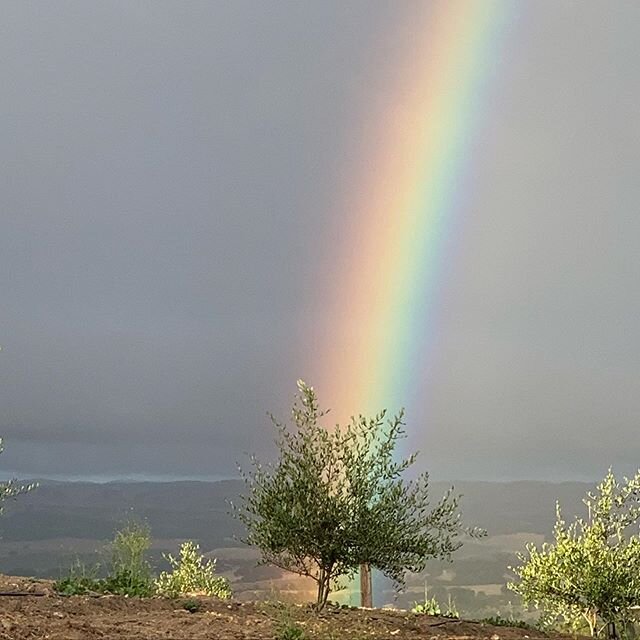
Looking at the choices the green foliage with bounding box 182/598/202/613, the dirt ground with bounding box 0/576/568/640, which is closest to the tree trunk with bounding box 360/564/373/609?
the dirt ground with bounding box 0/576/568/640

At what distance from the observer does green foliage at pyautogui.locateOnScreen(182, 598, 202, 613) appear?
558 inches

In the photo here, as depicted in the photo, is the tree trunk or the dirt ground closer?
the dirt ground

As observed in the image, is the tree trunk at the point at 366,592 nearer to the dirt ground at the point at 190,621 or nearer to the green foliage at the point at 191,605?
the dirt ground at the point at 190,621

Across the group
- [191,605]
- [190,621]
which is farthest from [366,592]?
[190,621]

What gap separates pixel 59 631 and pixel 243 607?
15.8 ft

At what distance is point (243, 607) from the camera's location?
14.9 metres

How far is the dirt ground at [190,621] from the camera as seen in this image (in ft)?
36.7

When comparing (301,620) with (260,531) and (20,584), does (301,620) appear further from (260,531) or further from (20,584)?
(20,584)

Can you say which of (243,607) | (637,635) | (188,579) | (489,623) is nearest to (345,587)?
(243,607)

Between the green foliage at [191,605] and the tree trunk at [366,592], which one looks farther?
the tree trunk at [366,592]

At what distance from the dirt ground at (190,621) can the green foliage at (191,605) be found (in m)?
0.09

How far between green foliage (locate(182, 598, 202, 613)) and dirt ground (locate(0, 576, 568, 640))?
0.09m

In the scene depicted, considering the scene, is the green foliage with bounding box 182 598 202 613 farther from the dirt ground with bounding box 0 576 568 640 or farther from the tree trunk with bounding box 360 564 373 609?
the tree trunk with bounding box 360 564 373 609

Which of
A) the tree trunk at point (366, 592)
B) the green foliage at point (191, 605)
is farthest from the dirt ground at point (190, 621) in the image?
the tree trunk at point (366, 592)
